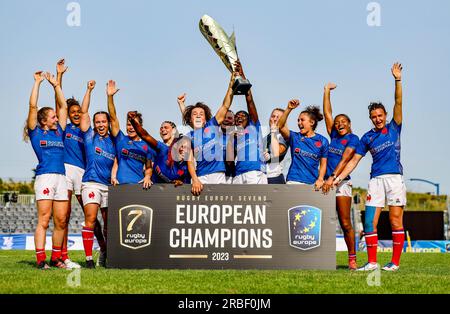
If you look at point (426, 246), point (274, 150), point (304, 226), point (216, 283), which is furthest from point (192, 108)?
point (426, 246)

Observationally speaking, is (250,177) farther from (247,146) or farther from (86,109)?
(86,109)

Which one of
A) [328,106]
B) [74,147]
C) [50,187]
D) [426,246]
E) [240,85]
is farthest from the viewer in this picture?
[426,246]

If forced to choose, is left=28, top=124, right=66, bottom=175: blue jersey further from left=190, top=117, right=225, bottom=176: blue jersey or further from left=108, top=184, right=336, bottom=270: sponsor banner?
left=190, top=117, right=225, bottom=176: blue jersey

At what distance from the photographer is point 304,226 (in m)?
9.49

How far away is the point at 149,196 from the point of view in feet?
31.1

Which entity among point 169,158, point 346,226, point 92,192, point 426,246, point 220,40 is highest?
point 220,40

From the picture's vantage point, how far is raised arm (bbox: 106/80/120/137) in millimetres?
9930

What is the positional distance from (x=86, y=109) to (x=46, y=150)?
1.01 metres

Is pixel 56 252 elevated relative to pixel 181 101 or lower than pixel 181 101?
lower

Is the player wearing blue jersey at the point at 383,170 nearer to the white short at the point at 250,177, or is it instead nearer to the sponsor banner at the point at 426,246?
the white short at the point at 250,177

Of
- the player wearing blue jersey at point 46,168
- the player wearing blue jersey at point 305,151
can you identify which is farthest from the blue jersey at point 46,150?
the player wearing blue jersey at point 305,151
